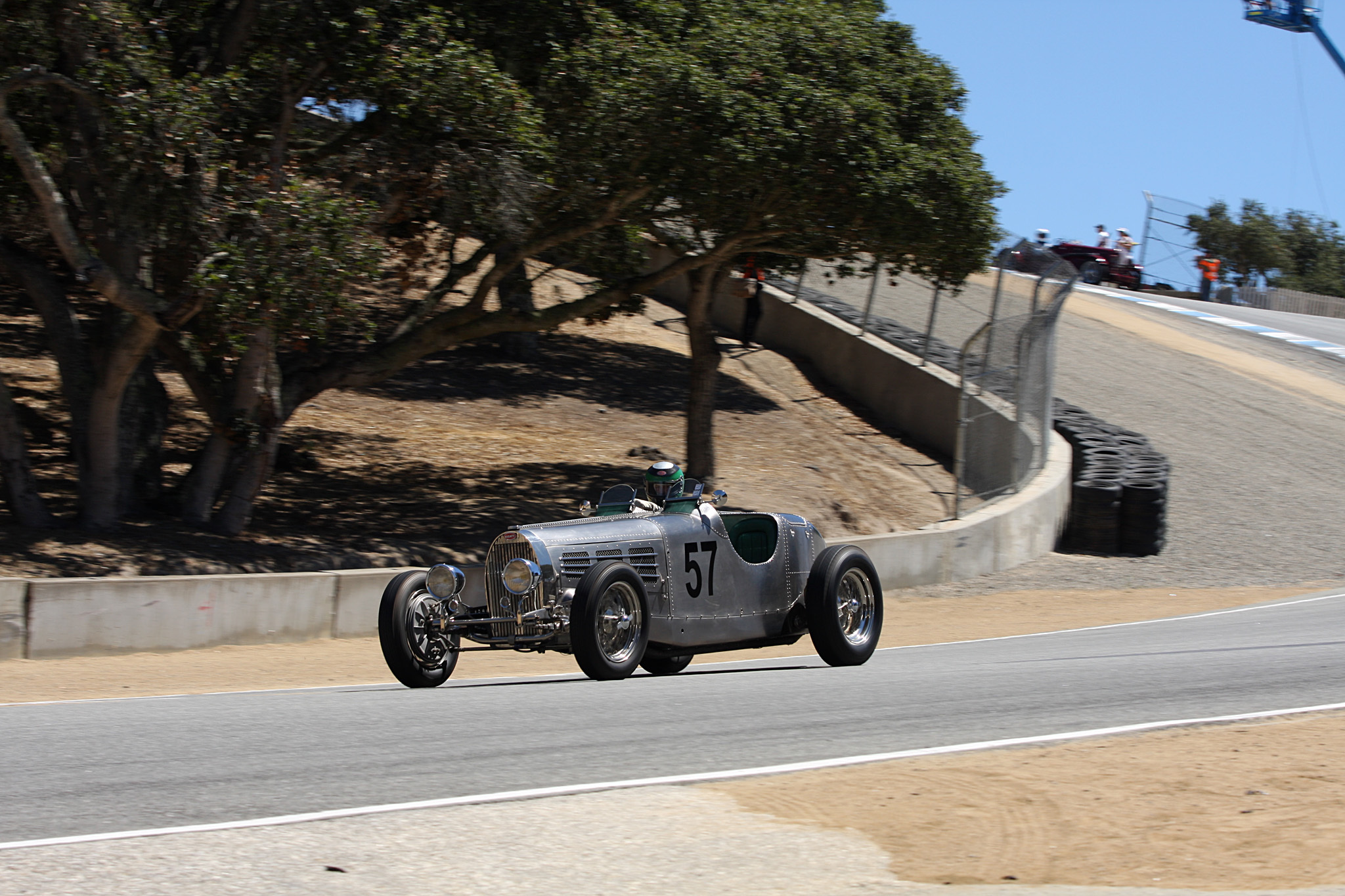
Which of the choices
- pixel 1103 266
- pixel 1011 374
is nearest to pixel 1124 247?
pixel 1103 266

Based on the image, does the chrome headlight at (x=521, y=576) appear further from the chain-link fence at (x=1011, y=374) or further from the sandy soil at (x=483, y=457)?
the chain-link fence at (x=1011, y=374)

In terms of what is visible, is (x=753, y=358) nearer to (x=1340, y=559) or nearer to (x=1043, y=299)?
(x=1043, y=299)

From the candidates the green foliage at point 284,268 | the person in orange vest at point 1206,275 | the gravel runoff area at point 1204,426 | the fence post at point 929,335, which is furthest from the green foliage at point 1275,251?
the green foliage at point 284,268

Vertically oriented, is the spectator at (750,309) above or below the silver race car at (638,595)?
above

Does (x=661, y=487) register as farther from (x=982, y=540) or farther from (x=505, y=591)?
(x=982, y=540)

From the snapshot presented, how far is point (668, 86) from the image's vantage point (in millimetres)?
16109

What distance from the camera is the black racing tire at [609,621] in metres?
8.25

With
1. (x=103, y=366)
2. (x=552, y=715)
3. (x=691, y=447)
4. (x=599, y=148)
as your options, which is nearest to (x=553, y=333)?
(x=691, y=447)

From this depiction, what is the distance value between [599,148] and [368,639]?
6950mm

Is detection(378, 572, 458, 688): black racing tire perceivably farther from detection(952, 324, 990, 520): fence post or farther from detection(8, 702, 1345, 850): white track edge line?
detection(952, 324, 990, 520): fence post

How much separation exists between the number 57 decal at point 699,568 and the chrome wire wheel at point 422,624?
1.76 metres

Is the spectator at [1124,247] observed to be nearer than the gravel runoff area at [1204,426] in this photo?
No

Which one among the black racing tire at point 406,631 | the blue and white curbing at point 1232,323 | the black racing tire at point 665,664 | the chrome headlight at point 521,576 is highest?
the blue and white curbing at point 1232,323

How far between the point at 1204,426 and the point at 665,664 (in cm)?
2224
